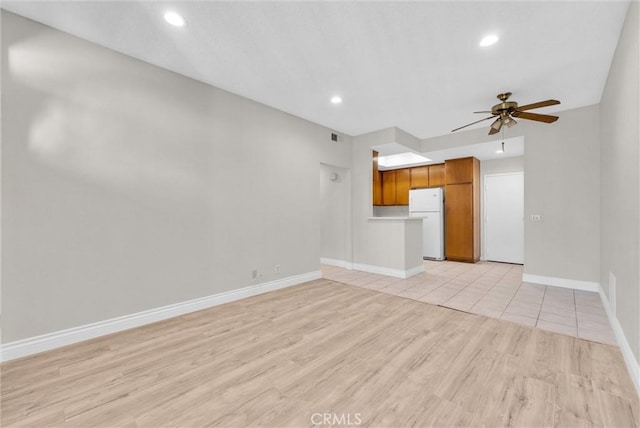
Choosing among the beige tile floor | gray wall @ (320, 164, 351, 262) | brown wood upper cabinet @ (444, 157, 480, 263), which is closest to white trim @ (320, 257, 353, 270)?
gray wall @ (320, 164, 351, 262)

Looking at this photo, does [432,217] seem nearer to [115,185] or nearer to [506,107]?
[506,107]

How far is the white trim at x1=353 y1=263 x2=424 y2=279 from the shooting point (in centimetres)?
475

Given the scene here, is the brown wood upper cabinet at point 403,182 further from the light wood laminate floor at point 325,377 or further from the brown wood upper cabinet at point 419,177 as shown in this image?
the light wood laminate floor at point 325,377

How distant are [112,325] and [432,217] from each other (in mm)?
6366

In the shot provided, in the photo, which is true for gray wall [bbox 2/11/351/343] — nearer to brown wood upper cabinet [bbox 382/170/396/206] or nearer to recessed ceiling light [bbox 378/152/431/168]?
recessed ceiling light [bbox 378/152/431/168]

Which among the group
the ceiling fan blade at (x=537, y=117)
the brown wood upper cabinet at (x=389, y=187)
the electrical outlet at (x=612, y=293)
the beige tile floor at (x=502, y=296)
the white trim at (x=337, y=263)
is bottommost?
the beige tile floor at (x=502, y=296)

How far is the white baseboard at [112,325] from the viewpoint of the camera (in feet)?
Result: 6.99

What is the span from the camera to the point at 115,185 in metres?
2.62

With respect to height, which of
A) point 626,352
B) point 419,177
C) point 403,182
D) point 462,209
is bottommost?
point 626,352

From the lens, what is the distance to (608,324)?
2.70 meters

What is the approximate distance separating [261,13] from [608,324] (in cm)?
446

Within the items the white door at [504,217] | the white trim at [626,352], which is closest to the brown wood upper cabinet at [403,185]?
the white door at [504,217]

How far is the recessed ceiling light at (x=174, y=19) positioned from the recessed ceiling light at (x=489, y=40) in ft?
Result: 8.84

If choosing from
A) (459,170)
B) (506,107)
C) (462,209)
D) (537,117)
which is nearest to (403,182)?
(459,170)
